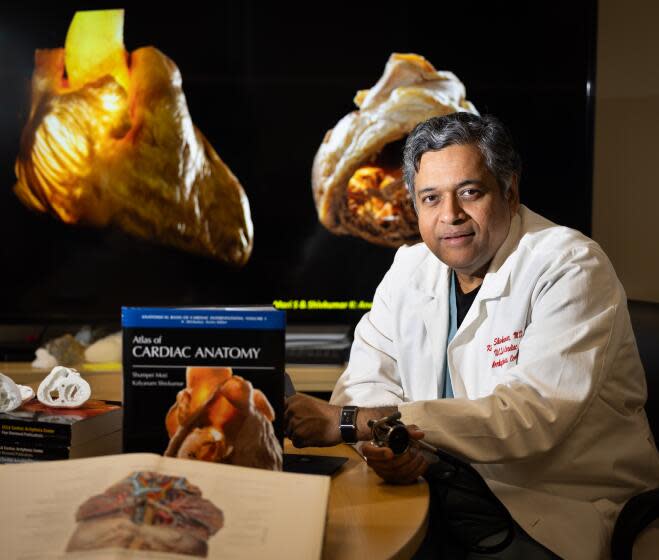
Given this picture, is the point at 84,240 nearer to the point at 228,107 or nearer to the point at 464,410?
the point at 228,107

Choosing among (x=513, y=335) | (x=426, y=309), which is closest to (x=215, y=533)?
(x=513, y=335)

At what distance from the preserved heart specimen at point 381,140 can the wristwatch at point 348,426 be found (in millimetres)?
1832

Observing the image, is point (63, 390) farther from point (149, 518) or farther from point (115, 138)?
point (115, 138)

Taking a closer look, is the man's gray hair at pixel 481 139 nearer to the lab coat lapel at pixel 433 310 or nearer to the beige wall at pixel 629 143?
the lab coat lapel at pixel 433 310

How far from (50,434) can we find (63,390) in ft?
0.43

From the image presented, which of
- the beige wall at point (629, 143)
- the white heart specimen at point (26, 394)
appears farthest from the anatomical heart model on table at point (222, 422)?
the beige wall at point (629, 143)

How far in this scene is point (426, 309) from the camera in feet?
6.81

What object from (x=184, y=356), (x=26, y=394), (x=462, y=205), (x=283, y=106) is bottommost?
(x=26, y=394)

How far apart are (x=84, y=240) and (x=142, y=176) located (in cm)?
36

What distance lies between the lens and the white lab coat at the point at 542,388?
4.96 ft

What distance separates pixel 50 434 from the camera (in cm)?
128

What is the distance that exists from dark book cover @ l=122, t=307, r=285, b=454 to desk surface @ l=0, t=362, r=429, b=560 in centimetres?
16

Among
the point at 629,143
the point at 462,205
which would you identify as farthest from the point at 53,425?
the point at 629,143

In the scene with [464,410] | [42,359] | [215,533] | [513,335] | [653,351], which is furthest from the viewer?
[42,359]
